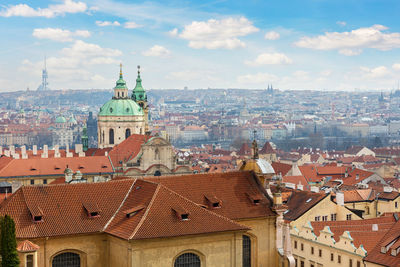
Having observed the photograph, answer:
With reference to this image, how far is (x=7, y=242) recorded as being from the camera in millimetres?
31312

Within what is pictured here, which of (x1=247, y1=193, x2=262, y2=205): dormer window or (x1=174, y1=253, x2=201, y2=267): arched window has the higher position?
(x1=247, y1=193, x2=262, y2=205): dormer window

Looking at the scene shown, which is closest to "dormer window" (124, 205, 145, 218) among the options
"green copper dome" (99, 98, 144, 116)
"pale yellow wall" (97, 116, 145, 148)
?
"pale yellow wall" (97, 116, 145, 148)

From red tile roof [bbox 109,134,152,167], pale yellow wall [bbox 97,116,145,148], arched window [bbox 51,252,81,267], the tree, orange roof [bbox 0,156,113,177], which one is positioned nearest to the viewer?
the tree

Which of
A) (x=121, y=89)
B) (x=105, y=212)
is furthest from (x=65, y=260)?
(x=121, y=89)

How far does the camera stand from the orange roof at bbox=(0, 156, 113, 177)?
87.2 meters

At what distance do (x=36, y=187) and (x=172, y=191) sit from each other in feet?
22.6

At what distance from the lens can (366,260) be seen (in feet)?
143

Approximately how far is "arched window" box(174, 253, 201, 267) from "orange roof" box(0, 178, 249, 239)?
138 cm

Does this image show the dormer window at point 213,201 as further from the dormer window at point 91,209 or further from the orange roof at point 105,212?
the dormer window at point 91,209

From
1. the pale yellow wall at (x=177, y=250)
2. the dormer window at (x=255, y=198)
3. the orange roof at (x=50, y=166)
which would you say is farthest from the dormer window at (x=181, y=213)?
the orange roof at (x=50, y=166)

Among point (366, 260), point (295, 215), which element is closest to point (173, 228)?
point (366, 260)

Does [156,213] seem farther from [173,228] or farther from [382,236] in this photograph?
[382,236]

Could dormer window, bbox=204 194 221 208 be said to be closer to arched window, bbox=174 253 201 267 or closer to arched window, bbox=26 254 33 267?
arched window, bbox=174 253 201 267

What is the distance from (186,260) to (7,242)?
8904 mm
